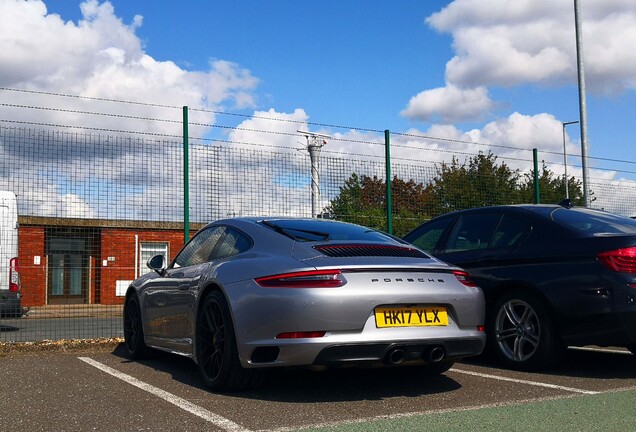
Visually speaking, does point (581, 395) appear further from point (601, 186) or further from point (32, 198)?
point (601, 186)

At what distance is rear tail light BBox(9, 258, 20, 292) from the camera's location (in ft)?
36.9

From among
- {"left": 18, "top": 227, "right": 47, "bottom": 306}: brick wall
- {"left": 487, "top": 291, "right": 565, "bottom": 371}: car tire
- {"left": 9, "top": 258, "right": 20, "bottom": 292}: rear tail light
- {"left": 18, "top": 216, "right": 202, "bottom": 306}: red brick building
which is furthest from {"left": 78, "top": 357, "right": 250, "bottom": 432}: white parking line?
{"left": 18, "top": 227, "right": 47, "bottom": 306}: brick wall

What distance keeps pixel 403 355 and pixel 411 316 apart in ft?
0.91

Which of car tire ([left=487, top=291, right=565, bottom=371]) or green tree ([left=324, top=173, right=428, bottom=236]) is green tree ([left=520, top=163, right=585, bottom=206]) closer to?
green tree ([left=324, top=173, right=428, bottom=236])

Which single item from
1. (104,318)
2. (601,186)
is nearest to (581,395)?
(104,318)

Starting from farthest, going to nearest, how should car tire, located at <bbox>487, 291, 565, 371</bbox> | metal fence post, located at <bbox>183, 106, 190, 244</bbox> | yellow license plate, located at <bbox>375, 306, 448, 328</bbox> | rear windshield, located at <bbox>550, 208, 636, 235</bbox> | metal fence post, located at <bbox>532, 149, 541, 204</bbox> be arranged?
metal fence post, located at <bbox>532, 149, 541, 204</bbox>
metal fence post, located at <bbox>183, 106, 190, 244</bbox>
rear windshield, located at <bbox>550, 208, 636, 235</bbox>
car tire, located at <bbox>487, 291, 565, 371</bbox>
yellow license plate, located at <bbox>375, 306, 448, 328</bbox>

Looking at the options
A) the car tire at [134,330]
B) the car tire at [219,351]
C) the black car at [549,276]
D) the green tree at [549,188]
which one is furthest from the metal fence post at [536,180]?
the car tire at [219,351]

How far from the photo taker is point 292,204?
10.5m

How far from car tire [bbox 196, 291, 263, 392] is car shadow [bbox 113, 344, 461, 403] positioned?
0.11m

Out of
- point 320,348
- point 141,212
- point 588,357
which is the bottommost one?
point 588,357

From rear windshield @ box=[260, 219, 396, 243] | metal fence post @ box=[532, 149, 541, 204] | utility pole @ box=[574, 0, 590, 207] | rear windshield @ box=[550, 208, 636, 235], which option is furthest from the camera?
utility pole @ box=[574, 0, 590, 207]

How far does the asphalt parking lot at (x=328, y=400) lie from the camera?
13.9 ft

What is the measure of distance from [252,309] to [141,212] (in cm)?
507

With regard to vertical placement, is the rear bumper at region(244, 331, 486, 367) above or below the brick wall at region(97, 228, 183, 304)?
below
